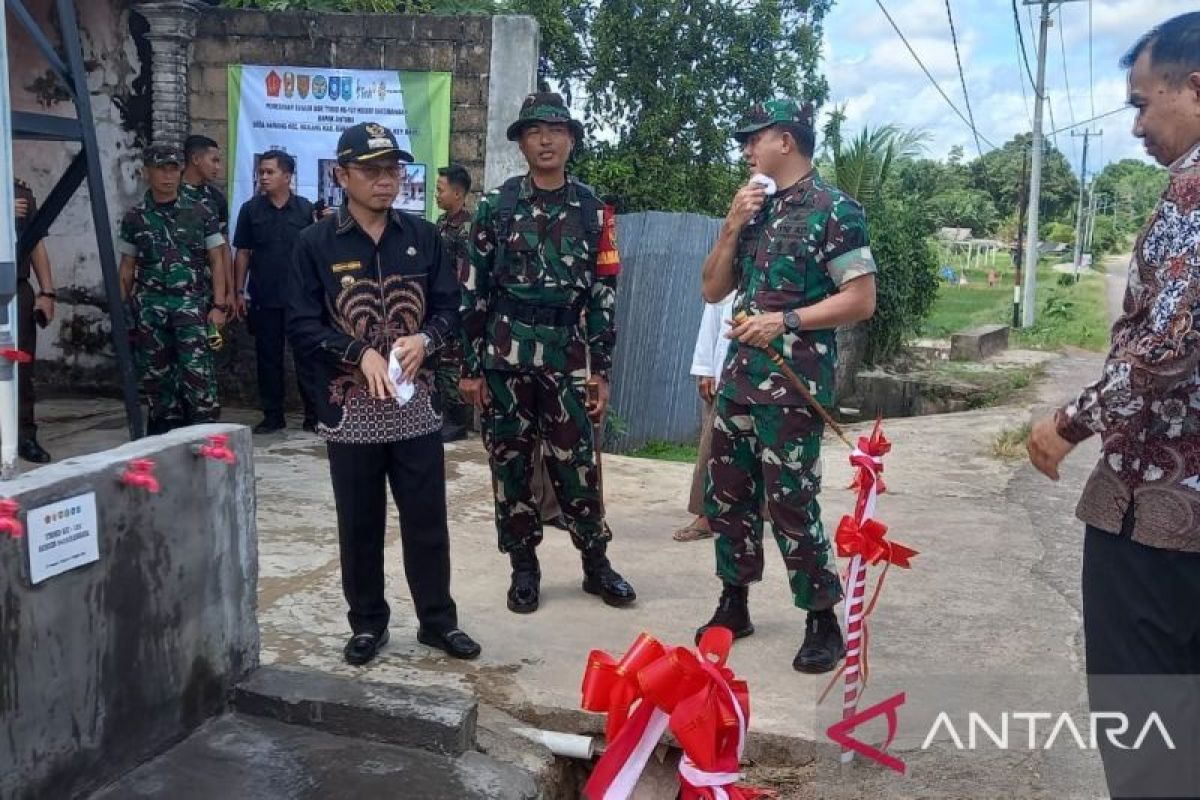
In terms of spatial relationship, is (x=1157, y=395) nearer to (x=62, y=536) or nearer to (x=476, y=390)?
(x=62, y=536)

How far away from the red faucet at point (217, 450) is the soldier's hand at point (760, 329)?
5.28 ft

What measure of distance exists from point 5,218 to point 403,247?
1.45 m

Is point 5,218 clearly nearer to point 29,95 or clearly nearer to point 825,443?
point 29,95

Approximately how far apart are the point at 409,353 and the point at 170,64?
5.31 metres

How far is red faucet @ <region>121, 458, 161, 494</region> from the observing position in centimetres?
291

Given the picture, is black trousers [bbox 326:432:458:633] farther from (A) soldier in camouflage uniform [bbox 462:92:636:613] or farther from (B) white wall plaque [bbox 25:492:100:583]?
(B) white wall plaque [bbox 25:492:100:583]

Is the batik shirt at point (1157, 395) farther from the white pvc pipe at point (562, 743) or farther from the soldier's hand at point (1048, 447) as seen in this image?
the white pvc pipe at point (562, 743)

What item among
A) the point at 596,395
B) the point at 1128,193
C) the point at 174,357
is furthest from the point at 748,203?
the point at 1128,193

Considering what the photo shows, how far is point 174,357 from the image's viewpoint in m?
6.61

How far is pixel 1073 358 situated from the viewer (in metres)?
16.9

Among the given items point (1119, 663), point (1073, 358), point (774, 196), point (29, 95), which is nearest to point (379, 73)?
point (29, 95)

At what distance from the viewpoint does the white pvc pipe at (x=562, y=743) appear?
11.4 ft

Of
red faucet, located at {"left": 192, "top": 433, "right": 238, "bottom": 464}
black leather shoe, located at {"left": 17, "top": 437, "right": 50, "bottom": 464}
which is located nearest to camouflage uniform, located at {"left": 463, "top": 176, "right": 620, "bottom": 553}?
red faucet, located at {"left": 192, "top": 433, "right": 238, "bottom": 464}

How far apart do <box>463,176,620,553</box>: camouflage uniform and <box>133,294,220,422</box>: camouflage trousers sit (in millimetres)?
2708
